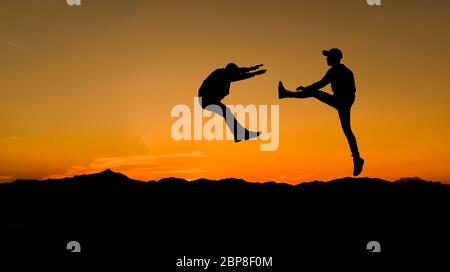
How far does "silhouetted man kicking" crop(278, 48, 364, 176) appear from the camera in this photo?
33.7 ft

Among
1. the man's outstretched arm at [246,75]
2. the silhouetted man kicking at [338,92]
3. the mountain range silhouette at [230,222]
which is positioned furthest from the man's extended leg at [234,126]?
the mountain range silhouette at [230,222]

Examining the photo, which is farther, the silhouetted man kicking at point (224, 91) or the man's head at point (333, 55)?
the silhouetted man kicking at point (224, 91)

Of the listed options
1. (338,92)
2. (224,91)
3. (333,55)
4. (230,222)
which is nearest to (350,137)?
(338,92)

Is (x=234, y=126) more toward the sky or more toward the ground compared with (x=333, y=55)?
more toward the ground

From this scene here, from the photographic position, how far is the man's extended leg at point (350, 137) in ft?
35.6

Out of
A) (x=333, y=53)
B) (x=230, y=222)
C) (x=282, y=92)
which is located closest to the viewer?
(x=333, y=53)

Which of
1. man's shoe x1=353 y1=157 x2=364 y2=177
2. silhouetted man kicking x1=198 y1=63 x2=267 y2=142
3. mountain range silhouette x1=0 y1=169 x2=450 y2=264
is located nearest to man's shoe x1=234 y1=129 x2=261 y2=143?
silhouetted man kicking x1=198 y1=63 x2=267 y2=142

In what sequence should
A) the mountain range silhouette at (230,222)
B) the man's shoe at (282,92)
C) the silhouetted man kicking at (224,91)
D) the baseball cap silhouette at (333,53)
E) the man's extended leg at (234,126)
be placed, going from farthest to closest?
the man's shoe at (282,92)
the man's extended leg at (234,126)
the mountain range silhouette at (230,222)
the silhouetted man kicking at (224,91)
the baseball cap silhouette at (333,53)

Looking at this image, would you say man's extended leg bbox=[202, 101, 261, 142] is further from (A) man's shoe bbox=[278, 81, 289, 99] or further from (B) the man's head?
(B) the man's head

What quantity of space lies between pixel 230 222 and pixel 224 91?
13.5 feet

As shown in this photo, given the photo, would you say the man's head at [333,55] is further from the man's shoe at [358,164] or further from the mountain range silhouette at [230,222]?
the mountain range silhouette at [230,222]

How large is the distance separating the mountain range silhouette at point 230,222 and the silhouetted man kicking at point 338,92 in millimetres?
2132

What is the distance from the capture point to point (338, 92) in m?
10.5

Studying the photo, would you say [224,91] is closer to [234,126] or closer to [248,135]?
[234,126]
